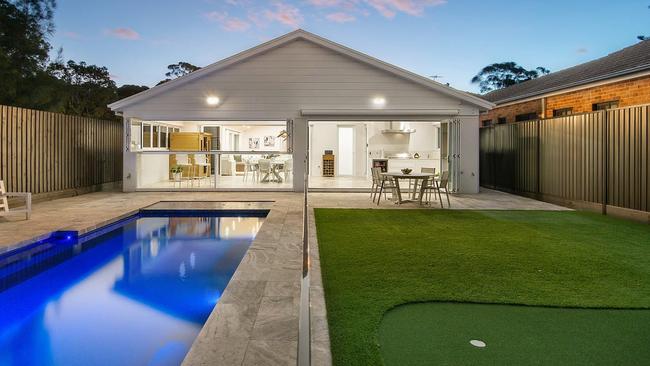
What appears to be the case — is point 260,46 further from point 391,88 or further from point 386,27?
point 386,27

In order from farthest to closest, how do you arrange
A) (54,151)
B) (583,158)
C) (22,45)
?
(22,45)
(54,151)
(583,158)

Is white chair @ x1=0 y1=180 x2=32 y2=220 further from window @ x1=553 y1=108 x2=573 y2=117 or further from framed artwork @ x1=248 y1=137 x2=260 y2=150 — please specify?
window @ x1=553 y1=108 x2=573 y2=117

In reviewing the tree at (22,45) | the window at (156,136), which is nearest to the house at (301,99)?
the window at (156,136)

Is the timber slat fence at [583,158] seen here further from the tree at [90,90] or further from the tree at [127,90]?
the tree at [127,90]

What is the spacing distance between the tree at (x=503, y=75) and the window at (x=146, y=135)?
144 ft

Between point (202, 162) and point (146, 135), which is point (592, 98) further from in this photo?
point (146, 135)

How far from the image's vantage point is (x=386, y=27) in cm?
2020

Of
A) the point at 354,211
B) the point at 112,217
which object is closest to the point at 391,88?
the point at 354,211

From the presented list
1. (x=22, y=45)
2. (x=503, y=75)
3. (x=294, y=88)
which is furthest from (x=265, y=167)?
(x=503, y=75)

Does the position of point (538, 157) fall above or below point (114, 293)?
above

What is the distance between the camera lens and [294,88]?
12461 mm

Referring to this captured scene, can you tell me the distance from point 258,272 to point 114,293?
1654mm

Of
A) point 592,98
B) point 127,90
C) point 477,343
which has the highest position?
point 127,90

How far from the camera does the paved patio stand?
2.57m
